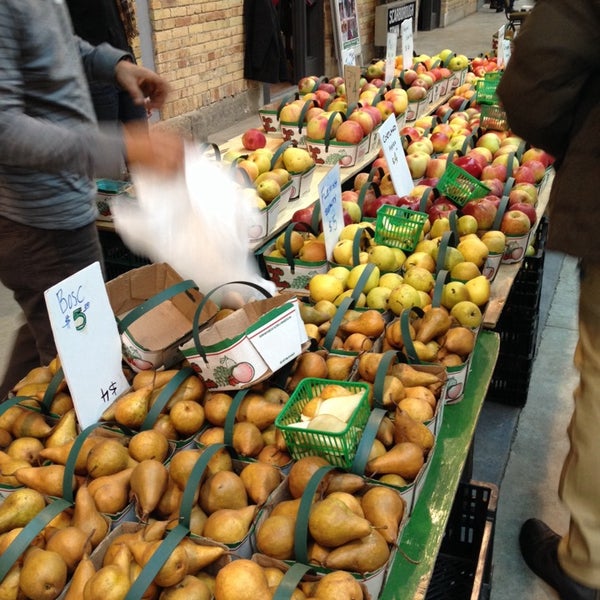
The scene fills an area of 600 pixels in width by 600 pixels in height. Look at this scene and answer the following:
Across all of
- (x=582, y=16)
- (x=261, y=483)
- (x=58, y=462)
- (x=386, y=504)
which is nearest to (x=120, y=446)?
(x=58, y=462)

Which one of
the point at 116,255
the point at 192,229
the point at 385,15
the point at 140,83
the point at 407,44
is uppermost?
the point at 140,83

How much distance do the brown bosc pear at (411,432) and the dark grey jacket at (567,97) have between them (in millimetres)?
530

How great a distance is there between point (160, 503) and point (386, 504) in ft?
1.67

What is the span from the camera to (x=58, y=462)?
65.8 inches

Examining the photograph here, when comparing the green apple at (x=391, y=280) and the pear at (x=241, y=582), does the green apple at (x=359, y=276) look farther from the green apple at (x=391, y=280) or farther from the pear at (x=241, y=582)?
the pear at (x=241, y=582)

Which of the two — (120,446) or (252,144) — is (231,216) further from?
(252,144)

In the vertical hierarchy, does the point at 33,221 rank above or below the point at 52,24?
below

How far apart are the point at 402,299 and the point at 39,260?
1169mm

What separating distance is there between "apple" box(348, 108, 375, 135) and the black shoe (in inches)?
87.2

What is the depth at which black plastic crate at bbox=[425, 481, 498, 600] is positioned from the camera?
207cm

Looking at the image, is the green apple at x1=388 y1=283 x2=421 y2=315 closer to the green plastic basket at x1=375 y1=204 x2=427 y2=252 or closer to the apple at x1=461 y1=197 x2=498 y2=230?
the green plastic basket at x1=375 y1=204 x2=427 y2=252

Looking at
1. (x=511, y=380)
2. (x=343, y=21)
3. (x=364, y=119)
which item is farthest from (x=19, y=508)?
(x=343, y=21)

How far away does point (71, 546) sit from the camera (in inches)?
54.5

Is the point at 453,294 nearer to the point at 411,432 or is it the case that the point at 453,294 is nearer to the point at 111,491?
the point at 411,432
